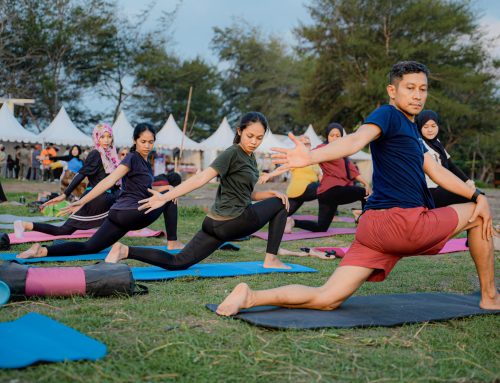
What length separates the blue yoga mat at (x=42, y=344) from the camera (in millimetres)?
2641

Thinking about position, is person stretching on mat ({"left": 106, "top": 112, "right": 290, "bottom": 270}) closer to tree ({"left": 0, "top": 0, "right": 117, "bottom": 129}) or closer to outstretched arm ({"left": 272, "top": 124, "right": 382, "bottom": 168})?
outstretched arm ({"left": 272, "top": 124, "right": 382, "bottom": 168})

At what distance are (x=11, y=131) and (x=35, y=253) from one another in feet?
70.8

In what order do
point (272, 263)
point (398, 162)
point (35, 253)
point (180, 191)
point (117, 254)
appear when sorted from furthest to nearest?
point (35, 253) < point (272, 263) < point (117, 254) < point (180, 191) < point (398, 162)

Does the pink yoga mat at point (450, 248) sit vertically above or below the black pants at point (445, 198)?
below

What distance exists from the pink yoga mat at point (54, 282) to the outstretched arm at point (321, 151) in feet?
5.85

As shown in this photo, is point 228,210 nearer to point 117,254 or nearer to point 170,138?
point 117,254

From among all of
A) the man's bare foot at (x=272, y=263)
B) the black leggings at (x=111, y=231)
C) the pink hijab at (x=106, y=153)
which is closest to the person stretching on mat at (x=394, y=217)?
the man's bare foot at (x=272, y=263)

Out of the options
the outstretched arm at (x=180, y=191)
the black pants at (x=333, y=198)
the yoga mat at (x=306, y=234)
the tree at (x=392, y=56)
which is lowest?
the yoga mat at (x=306, y=234)

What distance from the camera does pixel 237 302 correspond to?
362 centimetres

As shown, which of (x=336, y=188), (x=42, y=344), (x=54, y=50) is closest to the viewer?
(x=42, y=344)

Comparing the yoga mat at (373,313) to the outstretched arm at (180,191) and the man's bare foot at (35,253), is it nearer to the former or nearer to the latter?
the outstretched arm at (180,191)

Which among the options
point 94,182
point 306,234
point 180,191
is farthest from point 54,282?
point 306,234

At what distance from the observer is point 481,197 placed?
12.9ft

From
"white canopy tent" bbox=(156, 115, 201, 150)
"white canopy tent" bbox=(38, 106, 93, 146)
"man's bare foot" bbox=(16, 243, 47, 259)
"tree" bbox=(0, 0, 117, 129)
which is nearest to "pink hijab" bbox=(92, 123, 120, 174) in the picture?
"man's bare foot" bbox=(16, 243, 47, 259)
